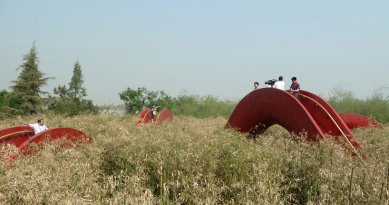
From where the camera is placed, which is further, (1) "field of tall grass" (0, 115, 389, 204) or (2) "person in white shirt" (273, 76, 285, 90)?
(2) "person in white shirt" (273, 76, 285, 90)

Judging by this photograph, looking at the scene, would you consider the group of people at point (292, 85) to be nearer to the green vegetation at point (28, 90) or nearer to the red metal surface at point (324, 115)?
the red metal surface at point (324, 115)

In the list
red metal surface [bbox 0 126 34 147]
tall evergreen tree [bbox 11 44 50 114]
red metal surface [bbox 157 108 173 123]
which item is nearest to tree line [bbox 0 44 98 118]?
tall evergreen tree [bbox 11 44 50 114]

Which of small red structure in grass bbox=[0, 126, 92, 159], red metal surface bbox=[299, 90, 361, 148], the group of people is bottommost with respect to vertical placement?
small red structure in grass bbox=[0, 126, 92, 159]

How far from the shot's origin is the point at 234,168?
241 inches

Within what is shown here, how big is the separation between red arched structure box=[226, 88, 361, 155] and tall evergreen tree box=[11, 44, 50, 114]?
88.3ft

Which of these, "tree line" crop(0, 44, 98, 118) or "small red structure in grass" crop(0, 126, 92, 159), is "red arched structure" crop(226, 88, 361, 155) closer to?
"small red structure in grass" crop(0, 126, 92, 159)

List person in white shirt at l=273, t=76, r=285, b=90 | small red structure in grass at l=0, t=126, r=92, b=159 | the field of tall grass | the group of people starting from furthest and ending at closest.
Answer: person in white shirt at l=273, t=76, r=285, b=90 < the group of people < small red structure in grass at l=0, t=126, r=92, b=159 < the field of tall grass

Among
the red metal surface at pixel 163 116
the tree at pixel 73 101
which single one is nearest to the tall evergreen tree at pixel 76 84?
the tree at pixel 73 101

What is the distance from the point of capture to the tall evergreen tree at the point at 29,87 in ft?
115

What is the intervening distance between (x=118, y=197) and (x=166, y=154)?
2263mm

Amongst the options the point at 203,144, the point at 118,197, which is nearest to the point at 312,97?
the point at 203,144

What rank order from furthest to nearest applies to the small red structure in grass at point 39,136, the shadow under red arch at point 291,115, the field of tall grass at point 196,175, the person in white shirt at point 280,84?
the person in white shirt at point 280,84 → the shadow under red arch at point 291,115 → the small red structure in grass at point 39,136 → the field of tall grass at point 196,175

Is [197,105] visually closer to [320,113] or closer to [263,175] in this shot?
[320,113]

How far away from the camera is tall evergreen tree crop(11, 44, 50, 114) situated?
1379 inches
